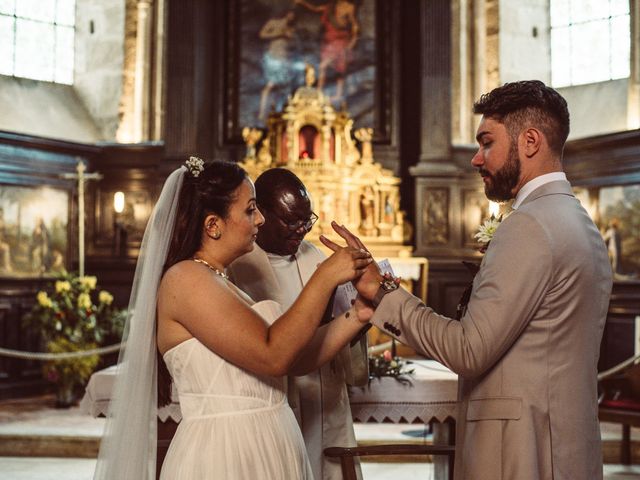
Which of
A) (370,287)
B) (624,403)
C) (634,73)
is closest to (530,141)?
(370,287)

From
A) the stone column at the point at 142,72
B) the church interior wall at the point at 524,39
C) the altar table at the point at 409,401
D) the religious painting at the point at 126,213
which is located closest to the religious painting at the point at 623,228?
the church interior wall at the point at 524,39

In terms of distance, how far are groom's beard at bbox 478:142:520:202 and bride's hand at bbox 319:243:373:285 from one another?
16.7 inches

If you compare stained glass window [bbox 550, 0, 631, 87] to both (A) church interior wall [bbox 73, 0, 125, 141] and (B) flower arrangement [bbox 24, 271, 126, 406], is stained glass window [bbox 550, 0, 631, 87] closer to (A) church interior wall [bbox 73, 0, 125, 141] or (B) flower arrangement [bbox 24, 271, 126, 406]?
(A) church interior wall [bbox 73, 0, 125, 141]

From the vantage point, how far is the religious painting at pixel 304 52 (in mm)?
11625

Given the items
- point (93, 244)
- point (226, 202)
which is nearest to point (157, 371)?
point (226, 202)

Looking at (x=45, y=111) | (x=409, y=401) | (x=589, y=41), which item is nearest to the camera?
(x=409, y=401)

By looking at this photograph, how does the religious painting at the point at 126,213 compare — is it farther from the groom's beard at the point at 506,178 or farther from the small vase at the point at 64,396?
the groom's beard at the point at 506,178

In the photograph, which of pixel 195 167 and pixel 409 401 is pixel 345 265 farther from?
pixel 409 401

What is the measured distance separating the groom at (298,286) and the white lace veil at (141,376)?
2.21 ft

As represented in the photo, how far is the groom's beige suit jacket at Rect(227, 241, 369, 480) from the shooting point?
3537 mm

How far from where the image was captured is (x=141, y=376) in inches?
113

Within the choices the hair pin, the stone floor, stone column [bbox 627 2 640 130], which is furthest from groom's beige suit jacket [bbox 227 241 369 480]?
stone column [bbox 627 2 640 130]

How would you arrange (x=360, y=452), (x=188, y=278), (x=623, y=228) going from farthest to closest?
(x=623, y=228) → (x=360, y=452) → (x=188, y=278)

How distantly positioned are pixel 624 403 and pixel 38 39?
9.29 metres
